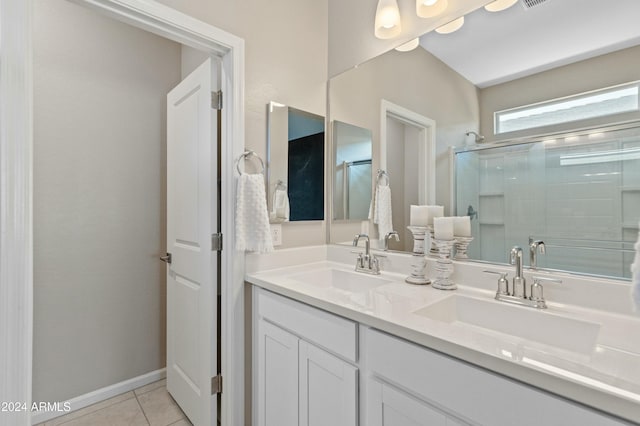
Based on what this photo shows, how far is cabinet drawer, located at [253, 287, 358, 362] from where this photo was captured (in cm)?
104

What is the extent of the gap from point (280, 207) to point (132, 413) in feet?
5.10

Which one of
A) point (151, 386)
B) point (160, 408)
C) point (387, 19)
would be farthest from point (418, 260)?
point (151, 386)

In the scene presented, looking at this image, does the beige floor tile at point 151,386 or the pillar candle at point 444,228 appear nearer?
the pillar candle at point 444,228

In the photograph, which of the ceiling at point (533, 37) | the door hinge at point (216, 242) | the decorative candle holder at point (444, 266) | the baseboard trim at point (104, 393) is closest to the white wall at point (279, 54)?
the door hinge at point (216, 242)

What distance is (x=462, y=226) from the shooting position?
1.32 m

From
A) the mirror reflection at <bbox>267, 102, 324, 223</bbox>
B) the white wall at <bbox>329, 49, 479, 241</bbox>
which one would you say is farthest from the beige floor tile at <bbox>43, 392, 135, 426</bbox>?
the white wall at <bbox>329, 49, 479, 241</bbox>

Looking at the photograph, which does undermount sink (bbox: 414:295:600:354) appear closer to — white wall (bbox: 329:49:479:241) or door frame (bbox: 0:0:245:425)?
white wall (bbox: 329:49:479:241)

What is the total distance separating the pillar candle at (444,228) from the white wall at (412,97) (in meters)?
0.13

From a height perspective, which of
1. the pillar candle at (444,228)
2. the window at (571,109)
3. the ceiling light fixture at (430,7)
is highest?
the ceiling light fixture at (430,7)

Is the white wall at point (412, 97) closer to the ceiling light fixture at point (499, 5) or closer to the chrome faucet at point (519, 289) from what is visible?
the ceiling light fixture at point (499, 5)

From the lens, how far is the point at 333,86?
6.41 feet

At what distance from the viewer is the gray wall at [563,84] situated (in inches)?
38.7

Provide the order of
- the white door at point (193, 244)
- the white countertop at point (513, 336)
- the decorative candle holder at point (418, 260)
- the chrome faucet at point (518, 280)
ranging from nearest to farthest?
1. the white countertop at point (513, 336)
2. the chrome faucet at point (518, 280)
3. the decorative candle holder at point (418, 260)
4. the white door at point (193, 244)

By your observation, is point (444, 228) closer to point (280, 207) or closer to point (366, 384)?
point (366, 384)
